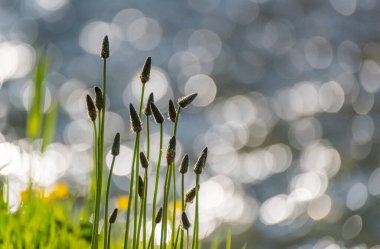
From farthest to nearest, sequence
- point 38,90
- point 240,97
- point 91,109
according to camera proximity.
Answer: point 240,97 → point 38,90 → point 91,109

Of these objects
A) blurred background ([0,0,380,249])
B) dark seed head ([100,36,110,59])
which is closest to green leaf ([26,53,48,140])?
dark seed head ([100,36,110,59])

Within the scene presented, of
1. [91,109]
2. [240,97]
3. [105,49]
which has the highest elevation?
[240,97]

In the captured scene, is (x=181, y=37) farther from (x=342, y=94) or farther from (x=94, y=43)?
(x=342, y=94)

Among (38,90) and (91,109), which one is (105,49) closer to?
(91,109)

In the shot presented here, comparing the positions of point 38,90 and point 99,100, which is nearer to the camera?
point 99,100

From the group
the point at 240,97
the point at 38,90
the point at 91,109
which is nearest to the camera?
the point at 91,109

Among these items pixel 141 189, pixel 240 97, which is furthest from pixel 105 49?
pixel 240 97

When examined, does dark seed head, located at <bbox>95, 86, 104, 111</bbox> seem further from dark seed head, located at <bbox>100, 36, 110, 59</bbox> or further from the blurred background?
the blurred background

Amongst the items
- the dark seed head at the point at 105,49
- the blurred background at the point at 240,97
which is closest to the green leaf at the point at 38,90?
the dark seed head at the point at 105,49

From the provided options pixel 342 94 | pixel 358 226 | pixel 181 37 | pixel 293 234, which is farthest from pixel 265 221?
pixel 181 37
